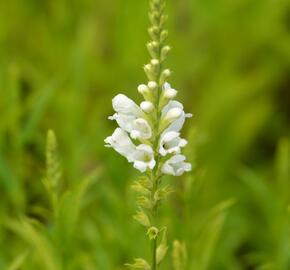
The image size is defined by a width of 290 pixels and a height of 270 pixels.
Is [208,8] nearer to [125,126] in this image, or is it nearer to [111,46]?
[111,46]

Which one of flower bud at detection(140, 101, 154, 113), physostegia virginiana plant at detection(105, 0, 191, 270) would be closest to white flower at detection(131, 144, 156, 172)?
physostegia virginiana plant at detection(105, 0, 191, 270)

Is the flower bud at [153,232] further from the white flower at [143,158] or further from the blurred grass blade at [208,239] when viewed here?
the blurred grass blade at [208,239]

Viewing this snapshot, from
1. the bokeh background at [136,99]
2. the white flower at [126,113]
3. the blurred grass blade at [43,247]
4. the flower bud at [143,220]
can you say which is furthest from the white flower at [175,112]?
the bokeh background at [136,99]

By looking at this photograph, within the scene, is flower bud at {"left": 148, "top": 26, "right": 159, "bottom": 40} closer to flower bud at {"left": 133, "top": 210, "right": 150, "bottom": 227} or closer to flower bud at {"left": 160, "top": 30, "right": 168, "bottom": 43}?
flower bud at {"left": 160, "top": 30, "right": 168, "bottom": 43}

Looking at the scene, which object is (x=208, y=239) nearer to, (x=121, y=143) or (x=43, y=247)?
(x=43, y=247)

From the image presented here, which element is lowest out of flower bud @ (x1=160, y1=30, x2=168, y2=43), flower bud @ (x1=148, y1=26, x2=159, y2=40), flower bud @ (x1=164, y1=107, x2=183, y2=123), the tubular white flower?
the tubular white flower

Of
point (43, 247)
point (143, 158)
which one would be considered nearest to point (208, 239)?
point (43, 247)
